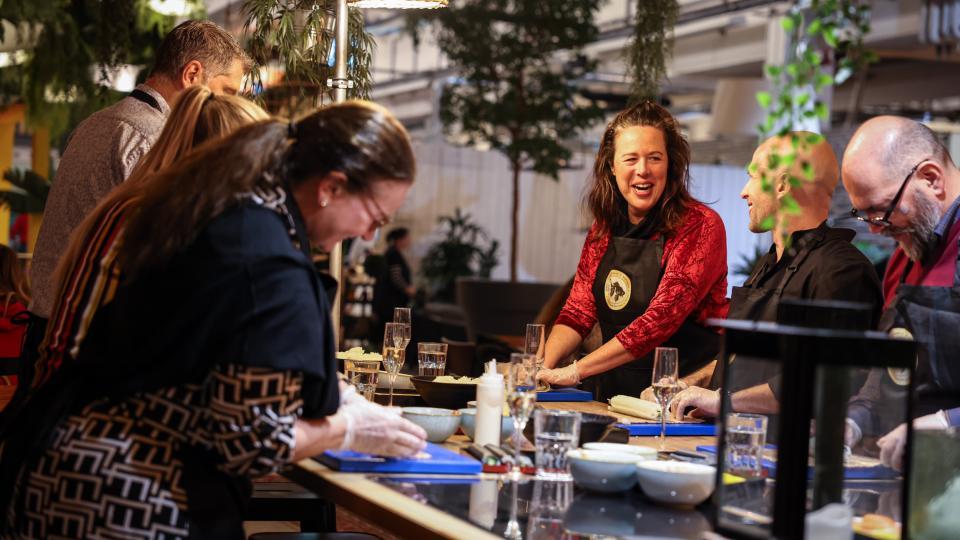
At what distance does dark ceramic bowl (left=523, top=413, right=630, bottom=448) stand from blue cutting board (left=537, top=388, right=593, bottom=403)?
785 millimetres

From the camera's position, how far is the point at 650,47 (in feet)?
22.2

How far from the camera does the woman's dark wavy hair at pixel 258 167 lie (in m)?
1.94

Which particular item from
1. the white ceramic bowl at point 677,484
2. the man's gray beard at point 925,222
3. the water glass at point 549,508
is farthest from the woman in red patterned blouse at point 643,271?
the white ceramic bowl at point 677,484

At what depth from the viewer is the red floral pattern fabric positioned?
12.2 ft

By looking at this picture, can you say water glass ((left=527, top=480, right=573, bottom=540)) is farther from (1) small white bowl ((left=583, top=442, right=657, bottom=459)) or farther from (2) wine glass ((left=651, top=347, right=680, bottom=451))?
(2) wine glass ((left=651, top=347, right=680, bottom=451))

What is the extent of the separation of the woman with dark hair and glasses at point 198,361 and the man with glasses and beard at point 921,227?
4.43 feet

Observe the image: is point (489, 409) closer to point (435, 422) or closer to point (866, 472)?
point (435, 422)

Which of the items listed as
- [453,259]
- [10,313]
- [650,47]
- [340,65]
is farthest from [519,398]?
[453,259]

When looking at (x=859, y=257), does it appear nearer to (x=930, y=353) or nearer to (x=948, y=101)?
(x=930, y=353)

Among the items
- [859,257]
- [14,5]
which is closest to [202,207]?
[859,257]

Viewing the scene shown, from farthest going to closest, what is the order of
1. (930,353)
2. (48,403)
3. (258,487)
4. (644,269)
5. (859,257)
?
(644,269)
(859,257)
(258,487)
(930,353)
(48,403)

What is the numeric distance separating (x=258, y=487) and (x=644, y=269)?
4.98 feet

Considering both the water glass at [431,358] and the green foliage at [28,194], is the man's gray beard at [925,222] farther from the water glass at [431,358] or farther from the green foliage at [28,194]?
the green foliage at [28,194]

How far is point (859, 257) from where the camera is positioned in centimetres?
314
